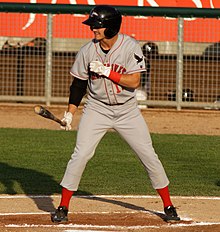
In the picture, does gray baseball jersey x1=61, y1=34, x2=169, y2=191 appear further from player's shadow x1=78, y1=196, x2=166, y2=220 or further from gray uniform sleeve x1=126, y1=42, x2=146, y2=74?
player's shadow x1=78, y1=196, x2=166, y2=220

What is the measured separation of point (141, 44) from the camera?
17906mm

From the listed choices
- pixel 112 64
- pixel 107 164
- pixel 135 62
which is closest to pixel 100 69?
pixel 112 64

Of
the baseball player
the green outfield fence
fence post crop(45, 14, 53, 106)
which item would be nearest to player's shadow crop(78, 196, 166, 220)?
the baseball player

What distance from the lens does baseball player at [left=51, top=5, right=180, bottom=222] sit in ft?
25.3

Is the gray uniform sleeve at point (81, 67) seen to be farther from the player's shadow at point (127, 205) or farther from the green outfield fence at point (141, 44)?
the green outfield fence at point (141, 44)

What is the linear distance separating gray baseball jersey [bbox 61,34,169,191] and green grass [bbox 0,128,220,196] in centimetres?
199

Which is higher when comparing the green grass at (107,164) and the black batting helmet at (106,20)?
the black batting helmet at (106,20)

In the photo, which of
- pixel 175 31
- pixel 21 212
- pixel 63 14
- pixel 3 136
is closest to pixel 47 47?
pixel 63 14

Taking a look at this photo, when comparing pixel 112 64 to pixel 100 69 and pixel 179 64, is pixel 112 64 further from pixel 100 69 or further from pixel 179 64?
pixel 179 64

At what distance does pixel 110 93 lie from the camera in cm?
777

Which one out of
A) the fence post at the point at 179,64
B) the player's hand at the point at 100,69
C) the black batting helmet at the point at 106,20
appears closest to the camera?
the player's hand at the point at 100,69

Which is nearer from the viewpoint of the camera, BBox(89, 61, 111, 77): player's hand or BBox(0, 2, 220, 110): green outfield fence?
BBox(89, 61, 111, 77): player's hand

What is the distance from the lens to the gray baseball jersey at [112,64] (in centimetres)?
773

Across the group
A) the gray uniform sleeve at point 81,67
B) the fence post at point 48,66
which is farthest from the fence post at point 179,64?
the gray uniform sleeve at point 81,67
